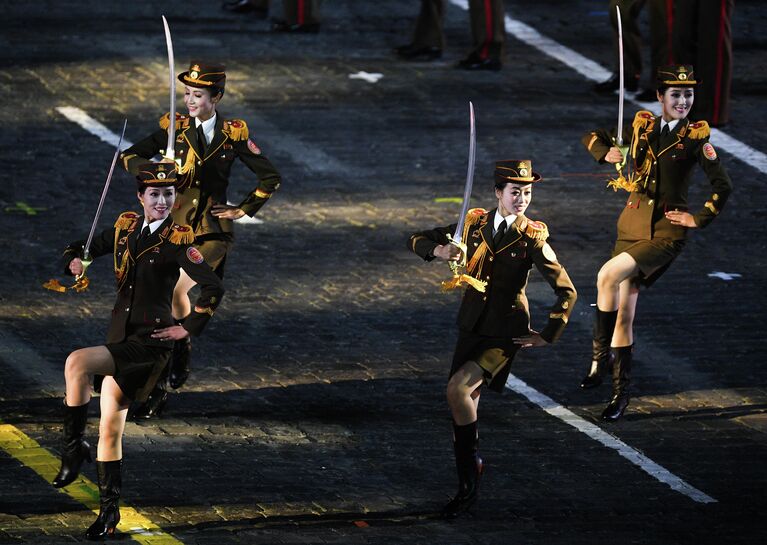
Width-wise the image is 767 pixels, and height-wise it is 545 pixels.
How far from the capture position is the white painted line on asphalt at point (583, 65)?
72.3 ft

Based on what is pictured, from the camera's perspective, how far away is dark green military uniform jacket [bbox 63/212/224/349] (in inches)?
504

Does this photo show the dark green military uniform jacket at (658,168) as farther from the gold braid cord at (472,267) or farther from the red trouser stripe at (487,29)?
the red trouser stripe at (487,29)

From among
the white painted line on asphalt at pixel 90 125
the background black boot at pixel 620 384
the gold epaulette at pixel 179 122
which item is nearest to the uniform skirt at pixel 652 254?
the background black boot at pixel 620 384

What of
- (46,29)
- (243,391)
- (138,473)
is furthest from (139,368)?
(46,29)

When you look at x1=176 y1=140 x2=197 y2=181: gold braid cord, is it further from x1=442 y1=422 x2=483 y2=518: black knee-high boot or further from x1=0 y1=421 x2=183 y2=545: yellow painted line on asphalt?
x1=442 y1=422 x2=483 y2=518: black knee-high boot

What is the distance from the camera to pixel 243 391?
1532cm

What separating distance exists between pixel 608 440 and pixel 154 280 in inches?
143

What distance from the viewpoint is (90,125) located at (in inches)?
879

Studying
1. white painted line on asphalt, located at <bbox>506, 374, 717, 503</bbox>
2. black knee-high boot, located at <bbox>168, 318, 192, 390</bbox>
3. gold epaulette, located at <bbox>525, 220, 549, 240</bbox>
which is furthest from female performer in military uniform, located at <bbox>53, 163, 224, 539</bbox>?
white painted line on asphalt, located at <bbox>506, 374, 717, 503</bbox>

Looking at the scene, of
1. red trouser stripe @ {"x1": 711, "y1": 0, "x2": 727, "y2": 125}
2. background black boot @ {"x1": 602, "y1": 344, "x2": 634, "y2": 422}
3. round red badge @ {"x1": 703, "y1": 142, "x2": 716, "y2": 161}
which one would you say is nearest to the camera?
background black boot @ {"x1": 602, "y1": 344, "x2": 634, "y2": 422}

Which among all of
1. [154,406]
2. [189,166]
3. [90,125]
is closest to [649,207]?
[189,166]

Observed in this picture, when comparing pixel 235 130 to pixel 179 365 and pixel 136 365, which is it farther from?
pixel 136 365

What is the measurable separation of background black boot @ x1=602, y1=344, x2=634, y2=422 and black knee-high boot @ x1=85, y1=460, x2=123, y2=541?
13.4ft

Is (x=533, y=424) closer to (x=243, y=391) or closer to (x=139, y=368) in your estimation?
(x=243, y=391)
